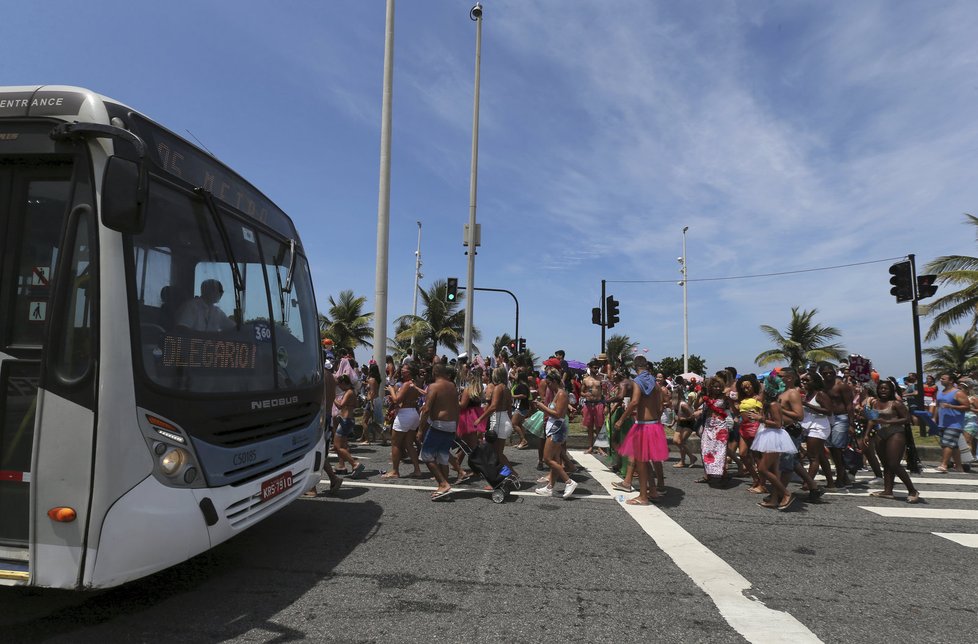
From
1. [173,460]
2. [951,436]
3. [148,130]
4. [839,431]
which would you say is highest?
[148,130]

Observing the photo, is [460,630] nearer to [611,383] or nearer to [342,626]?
[342,626]

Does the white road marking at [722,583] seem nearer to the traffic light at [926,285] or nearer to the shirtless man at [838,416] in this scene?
the shirtless man at [838,416]

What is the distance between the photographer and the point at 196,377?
325 cm

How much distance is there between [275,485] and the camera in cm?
386

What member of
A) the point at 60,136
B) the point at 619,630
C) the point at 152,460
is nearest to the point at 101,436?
the point at 152,460

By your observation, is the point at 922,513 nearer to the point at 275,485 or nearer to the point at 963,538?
the point at 963,538

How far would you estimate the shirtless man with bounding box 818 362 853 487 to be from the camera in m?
7.20

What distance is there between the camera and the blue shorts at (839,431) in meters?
7.31

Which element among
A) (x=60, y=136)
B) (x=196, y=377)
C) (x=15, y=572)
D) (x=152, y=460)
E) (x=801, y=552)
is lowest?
(x=801, y=552)

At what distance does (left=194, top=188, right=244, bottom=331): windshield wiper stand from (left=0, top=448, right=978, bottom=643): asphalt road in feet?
6.30

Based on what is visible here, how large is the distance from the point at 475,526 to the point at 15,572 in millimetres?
3458

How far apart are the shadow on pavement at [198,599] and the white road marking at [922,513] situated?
239 inches

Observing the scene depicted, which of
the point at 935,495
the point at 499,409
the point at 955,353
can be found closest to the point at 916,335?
the point at 935,495

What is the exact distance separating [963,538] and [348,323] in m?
33.6
